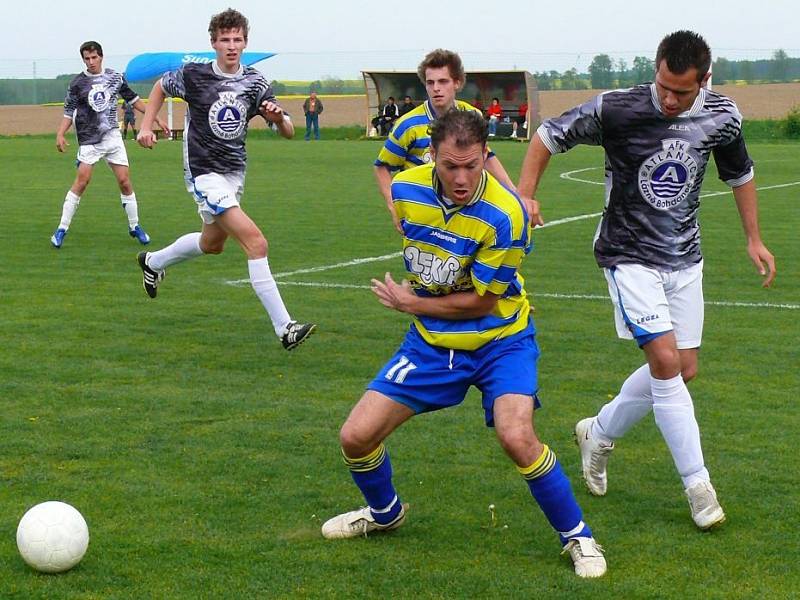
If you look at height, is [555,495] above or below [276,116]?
below

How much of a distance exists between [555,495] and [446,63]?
395cm

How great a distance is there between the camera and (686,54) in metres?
4.94

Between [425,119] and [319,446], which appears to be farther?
[425,119]

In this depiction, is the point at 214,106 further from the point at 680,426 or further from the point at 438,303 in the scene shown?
the point at 680,426

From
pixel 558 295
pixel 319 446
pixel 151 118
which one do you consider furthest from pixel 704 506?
pixel 558 295

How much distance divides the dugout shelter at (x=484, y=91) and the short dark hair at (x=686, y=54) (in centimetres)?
3856

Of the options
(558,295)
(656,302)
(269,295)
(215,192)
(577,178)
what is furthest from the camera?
(577,178)

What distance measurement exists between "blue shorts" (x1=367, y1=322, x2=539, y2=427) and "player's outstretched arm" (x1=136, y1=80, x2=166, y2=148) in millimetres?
4626

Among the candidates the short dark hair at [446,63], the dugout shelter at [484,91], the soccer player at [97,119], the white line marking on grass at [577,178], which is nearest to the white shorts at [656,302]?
the short dark hair at [446,63]

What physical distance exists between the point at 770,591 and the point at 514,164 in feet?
83.0

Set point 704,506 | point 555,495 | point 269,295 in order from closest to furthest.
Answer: point 555,495
point 704,506
point 269,295

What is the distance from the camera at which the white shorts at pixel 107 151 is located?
49.6ft

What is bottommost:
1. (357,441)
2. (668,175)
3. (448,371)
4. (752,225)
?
(357,441)

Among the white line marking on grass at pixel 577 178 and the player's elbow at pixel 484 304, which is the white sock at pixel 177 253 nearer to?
the player's elbow at pixel 484 304
